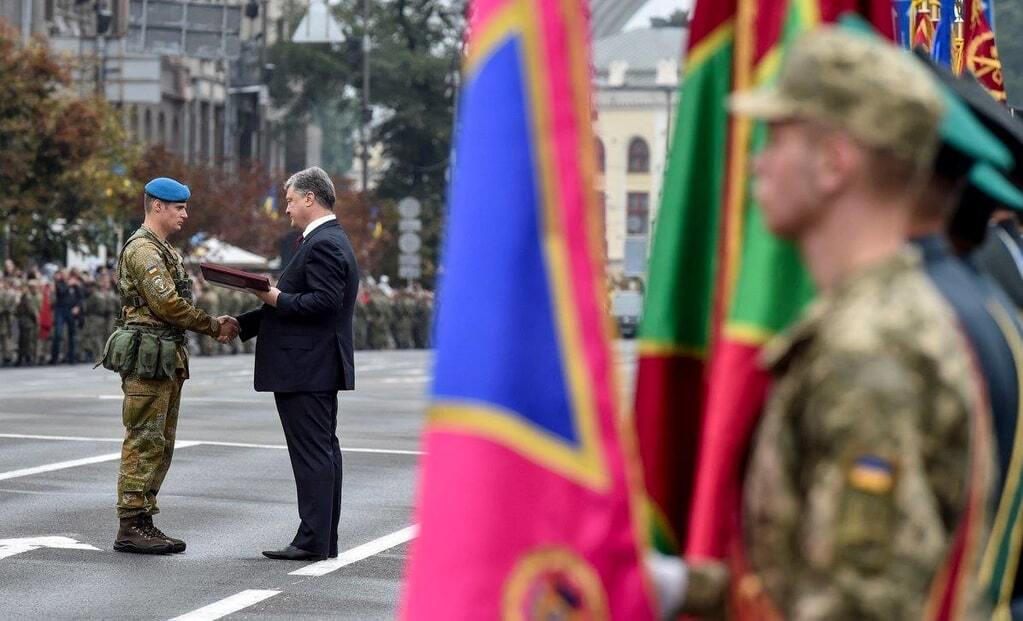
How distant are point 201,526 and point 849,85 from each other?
10.7m

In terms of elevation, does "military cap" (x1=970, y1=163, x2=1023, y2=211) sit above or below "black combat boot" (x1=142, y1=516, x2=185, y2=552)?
above

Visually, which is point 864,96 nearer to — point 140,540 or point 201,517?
point 140,540

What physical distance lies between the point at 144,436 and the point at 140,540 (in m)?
0.63

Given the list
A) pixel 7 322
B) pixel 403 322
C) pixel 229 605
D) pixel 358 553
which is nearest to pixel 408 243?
pixel 403 322

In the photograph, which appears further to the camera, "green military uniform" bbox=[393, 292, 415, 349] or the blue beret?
"green military uniform" bbox=[393, 292, 415, 349]

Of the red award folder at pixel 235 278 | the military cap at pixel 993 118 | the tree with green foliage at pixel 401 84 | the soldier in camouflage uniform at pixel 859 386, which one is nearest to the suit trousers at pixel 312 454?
the red award folder at pixel 235 278

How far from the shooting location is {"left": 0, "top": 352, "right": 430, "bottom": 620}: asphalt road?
10234 millimetres

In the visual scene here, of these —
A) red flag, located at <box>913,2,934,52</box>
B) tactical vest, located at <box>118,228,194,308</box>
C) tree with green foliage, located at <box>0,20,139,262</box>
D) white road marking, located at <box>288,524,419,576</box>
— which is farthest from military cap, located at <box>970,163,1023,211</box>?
tree with green foliage, located at <box>0,20,139,262</box>

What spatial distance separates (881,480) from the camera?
2670 mm

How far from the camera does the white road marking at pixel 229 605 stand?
9.70m

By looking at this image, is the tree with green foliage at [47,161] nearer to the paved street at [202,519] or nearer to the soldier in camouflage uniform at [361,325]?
the soldier in camouflage uniform at [361,325]

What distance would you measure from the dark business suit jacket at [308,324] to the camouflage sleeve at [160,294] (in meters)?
0.28

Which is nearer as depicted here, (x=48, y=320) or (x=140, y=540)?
(x=140, y=540)

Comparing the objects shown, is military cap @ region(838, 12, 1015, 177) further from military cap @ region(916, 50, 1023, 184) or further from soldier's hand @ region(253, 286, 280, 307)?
soldier's hand @ region(253, 286, 280, 307)
